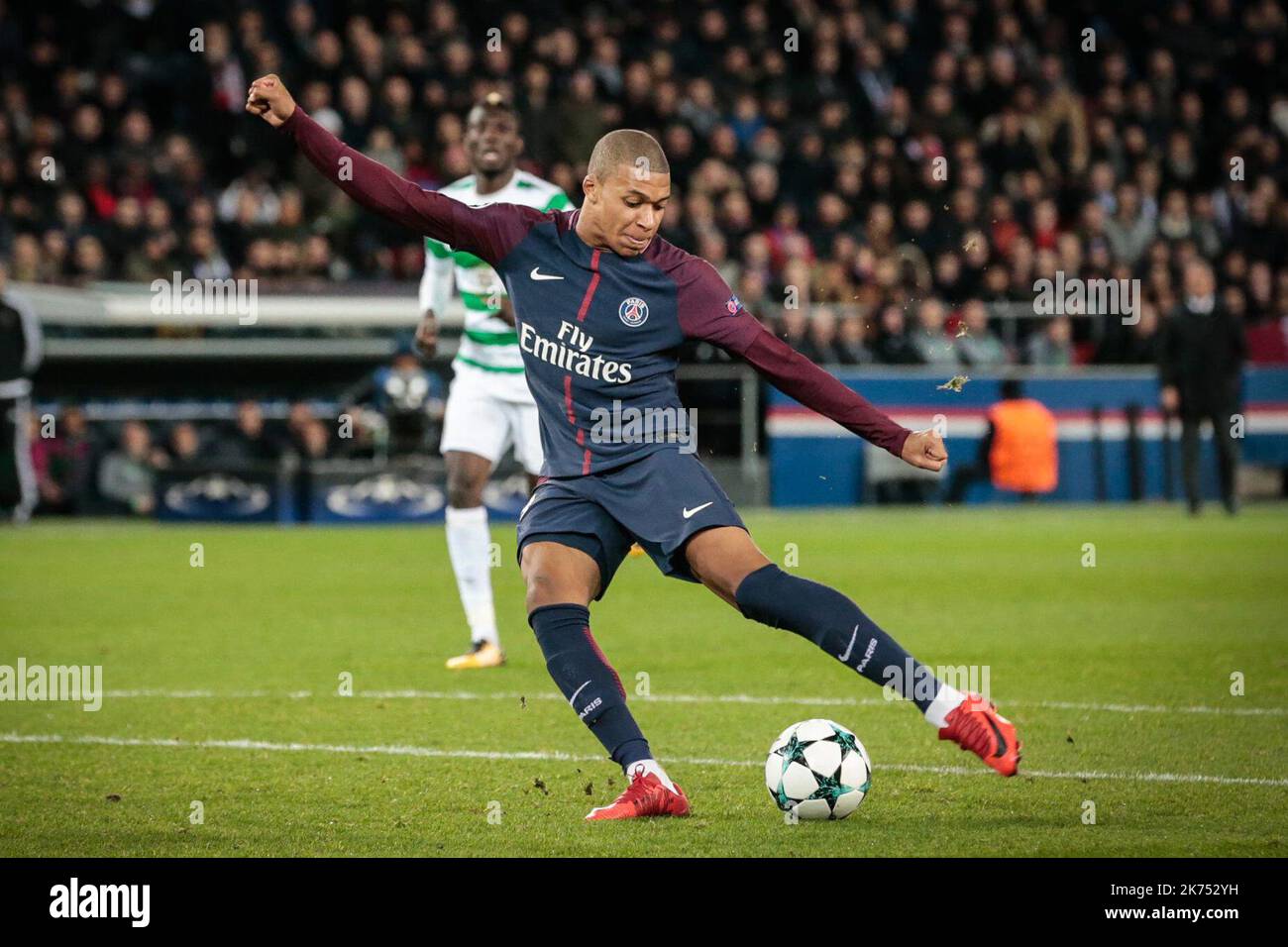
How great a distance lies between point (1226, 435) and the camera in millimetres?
19031

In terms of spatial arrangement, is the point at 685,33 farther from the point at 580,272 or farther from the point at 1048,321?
the point at 580,272

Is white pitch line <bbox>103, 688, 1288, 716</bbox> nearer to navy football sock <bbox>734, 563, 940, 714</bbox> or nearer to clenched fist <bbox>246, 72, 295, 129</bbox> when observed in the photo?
navy football sock <bbox>734, 563, 940, 714</bbox>

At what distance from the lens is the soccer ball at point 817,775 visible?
5.53 m

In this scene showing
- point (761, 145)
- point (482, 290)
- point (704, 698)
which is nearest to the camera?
point (704, 698)

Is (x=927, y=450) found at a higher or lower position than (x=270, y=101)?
lower

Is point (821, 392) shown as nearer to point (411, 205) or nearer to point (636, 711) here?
point (411, 205)

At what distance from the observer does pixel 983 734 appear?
5.36 metres

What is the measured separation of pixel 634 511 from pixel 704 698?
2.58m

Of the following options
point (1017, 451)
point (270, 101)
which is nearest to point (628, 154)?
point (270, 101)

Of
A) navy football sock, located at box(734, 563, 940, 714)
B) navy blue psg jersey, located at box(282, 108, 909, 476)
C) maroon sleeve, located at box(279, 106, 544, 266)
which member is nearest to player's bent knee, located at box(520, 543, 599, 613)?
navy blue psg jersey, located at box(282, 108, 909, 476)

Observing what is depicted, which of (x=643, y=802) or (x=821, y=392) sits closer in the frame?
(x=643, y=802)
